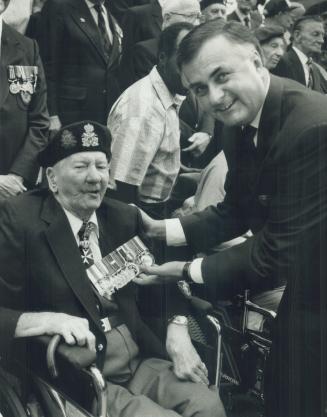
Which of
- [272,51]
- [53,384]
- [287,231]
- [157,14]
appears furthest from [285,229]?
[157,14]

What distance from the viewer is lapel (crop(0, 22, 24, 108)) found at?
3.24 m

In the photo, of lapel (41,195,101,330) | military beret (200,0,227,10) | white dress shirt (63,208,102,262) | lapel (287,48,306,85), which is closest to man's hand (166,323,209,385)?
lapel (41,195,101,330)

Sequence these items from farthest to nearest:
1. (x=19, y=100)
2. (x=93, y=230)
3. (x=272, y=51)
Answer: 1. (x=272, y=51)
2. (x=19, y=100)
3. (x=93, y=230)

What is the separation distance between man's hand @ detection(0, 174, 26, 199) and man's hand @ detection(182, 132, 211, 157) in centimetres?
78

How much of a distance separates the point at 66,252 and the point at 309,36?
1.68m

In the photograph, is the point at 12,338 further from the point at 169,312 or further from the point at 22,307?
the point at 169,312

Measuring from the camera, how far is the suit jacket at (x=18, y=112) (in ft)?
10.6

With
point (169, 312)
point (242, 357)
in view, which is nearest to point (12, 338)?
point (169, 312)

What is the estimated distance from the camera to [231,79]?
2.85 meters

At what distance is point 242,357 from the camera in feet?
10.8

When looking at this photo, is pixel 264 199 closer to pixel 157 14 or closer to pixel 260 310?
pixel 260 310

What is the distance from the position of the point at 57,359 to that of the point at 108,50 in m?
1.44

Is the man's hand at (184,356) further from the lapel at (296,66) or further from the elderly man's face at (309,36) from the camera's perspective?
the elderly man's face at (309,36)

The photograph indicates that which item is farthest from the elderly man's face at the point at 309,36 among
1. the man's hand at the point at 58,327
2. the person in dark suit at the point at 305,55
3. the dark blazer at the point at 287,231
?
the man's hand at the point at 58,327
